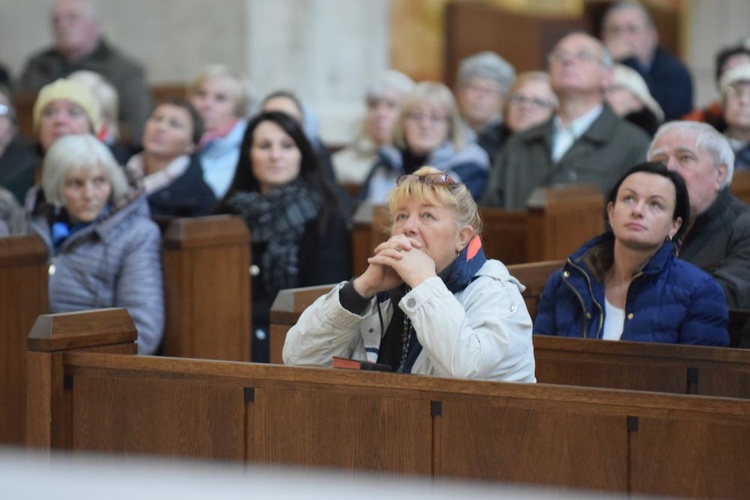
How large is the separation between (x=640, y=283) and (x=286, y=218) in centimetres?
182

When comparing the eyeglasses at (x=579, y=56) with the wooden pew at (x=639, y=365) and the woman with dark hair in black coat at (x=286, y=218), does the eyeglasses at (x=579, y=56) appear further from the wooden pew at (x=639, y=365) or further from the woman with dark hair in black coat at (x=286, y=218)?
the wooden pew at (x=639, y=365)

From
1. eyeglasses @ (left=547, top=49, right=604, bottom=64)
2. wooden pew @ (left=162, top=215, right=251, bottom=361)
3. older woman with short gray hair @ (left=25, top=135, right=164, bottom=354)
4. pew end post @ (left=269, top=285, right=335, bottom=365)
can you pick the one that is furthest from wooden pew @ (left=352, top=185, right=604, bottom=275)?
pew end post @ (left=269, top=285, right=335, bottom=365)

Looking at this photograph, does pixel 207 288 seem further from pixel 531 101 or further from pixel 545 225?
pixel 531 101

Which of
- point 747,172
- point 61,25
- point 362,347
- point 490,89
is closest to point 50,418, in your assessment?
point 362,347

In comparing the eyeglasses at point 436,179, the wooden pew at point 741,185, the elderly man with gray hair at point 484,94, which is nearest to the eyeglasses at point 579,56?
the wooden pew at point 741,185

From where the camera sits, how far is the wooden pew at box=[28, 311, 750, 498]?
2.49 meters

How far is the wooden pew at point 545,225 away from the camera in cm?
492

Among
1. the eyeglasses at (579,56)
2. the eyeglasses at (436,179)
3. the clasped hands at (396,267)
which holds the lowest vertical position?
the clasped hands at (396,267)

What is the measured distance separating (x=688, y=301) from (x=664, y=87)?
487cm

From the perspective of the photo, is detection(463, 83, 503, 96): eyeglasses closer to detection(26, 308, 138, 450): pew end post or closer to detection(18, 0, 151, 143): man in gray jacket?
detection(18, 0, 151, 143): man in gray jacket

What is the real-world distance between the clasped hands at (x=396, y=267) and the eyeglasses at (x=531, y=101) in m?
4.11

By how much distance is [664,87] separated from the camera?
8.10 metres

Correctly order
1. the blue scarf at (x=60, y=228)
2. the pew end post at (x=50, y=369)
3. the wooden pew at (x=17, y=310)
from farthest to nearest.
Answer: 1. the blue scarf at (x=60, y=228)
2. the wooden pew at (x=17, y=310)
3. the pew end post at (x=50, y=369)

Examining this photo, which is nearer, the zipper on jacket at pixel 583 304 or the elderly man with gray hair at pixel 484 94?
the zipper on jacket at pixel 583 304
